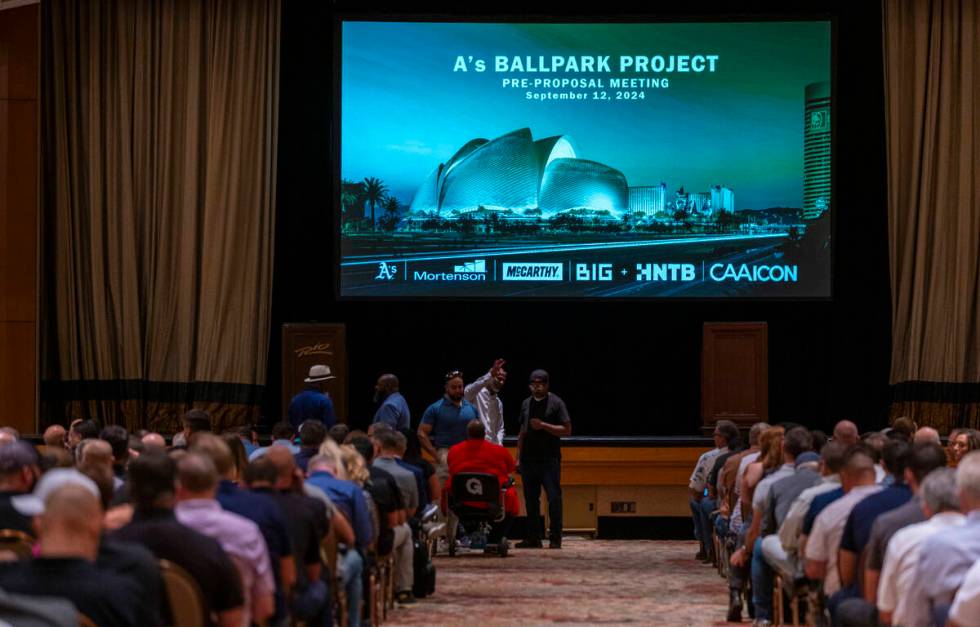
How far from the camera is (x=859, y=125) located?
49.4 feet

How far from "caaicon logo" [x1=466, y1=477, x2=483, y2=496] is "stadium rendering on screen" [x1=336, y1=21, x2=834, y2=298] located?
10.4 feet

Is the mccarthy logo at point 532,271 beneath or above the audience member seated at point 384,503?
above

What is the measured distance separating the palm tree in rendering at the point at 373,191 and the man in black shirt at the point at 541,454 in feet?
8.63

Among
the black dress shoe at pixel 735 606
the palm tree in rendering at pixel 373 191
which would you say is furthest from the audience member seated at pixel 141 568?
the palm tree in rendering at pixel 373 191

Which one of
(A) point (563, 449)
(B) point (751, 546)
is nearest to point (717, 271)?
(A) point (563, 449)

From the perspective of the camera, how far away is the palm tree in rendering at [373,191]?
47.9ft

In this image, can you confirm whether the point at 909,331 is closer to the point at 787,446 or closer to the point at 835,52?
the point at 835,52

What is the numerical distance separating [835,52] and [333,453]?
8.47 metres

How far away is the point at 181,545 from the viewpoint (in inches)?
180

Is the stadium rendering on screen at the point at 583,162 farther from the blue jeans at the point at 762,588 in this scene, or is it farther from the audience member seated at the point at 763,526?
the blue jeans at the point at 762,588

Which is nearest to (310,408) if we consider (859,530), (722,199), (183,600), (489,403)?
(489,403)

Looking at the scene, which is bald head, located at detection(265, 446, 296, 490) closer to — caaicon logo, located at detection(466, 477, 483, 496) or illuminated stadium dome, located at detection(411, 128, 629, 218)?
caaicon logo, located at detection(466, 477, 483, 496)

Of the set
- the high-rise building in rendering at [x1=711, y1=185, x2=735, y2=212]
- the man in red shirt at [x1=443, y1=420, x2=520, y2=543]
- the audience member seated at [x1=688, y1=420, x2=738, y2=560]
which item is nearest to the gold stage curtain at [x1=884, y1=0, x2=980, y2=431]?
the high-rise building in rendering at [x1=711, y1=185, x2=735, y2=212]

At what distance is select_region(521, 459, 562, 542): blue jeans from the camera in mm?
12930
